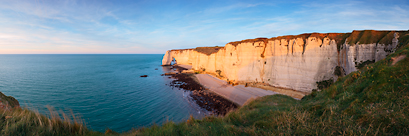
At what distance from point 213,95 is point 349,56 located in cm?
1756

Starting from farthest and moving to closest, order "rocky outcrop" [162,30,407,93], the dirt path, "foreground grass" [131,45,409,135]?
1. the dirt path
2. "rocky outcrop" [162,30,407,93]
3. "foreground grass" [131,45,409,135]

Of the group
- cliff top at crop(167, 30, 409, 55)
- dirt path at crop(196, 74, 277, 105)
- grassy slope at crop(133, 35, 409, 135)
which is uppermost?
cliff top at crop(167, 30, 409, 55)

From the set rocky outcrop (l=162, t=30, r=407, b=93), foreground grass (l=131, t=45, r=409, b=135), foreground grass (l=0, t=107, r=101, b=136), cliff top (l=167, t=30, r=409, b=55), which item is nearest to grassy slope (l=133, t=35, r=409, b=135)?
A: foreground grass (l=131, t=45, r=409, b=135)

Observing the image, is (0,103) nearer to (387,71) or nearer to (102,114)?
(102,114)

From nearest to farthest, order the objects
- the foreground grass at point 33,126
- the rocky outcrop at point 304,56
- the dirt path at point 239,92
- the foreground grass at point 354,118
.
→ the foreground grass at point 354,118
the foreground grass at point 33,126
the rocky outcrop at point 304,56
the dirt path at point 239,92

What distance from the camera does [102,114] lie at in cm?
1591

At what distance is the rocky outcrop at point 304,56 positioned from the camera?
1490 centimetres

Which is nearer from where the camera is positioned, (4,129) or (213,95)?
(4,129)

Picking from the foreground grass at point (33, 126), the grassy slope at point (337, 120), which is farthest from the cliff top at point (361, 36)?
the foreground grass at point (33, 126)

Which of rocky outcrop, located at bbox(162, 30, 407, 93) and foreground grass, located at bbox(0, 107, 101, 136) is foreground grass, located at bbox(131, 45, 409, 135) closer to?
foreground grass, located at bbox(0, 107, 101, 136)

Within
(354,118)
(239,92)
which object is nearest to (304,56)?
(239,92)

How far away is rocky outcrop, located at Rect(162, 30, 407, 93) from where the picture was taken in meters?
14.9

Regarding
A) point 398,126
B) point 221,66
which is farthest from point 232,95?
point 398,126

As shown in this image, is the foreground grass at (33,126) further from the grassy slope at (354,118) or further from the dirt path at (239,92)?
the dirt path at (239,92)
